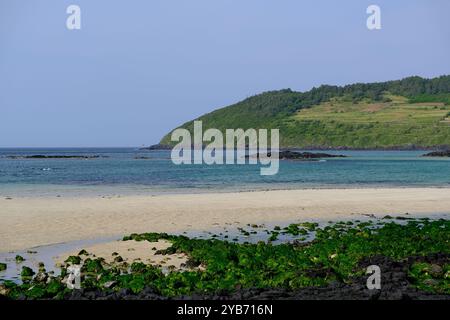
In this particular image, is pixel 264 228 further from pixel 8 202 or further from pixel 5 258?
pixel 8 202

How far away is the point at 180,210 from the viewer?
100ft

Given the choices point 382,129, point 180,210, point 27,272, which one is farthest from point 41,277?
point 382,129

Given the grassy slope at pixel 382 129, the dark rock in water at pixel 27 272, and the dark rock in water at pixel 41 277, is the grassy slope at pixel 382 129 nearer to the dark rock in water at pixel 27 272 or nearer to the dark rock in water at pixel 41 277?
the dark rock in water at pixel 27 272

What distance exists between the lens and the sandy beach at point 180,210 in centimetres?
2392

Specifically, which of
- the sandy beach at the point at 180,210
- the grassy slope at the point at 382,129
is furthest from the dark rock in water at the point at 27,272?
the grassy slope at the point at 382,129

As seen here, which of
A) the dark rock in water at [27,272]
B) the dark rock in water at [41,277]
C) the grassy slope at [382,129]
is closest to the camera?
the dark rock in water at [41,277]

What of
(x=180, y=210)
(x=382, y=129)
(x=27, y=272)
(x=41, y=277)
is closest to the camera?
(x=41, y=277)

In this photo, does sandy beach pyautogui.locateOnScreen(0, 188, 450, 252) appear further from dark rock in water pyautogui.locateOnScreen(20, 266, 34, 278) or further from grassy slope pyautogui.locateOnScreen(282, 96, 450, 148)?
grassy slope pyautogui.locateOnScreen(282, 96, 450, 148)

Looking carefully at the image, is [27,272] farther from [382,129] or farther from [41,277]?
[382,129]

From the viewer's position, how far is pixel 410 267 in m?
15.5

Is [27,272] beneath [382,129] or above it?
beneath

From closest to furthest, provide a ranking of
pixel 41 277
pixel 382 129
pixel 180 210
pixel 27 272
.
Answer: pixel 41 277 → pixel 27 272 → pixel 180 210 → pixel 382 129

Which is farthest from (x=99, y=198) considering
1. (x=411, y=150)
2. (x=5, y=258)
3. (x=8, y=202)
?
(x=411, y=150)
